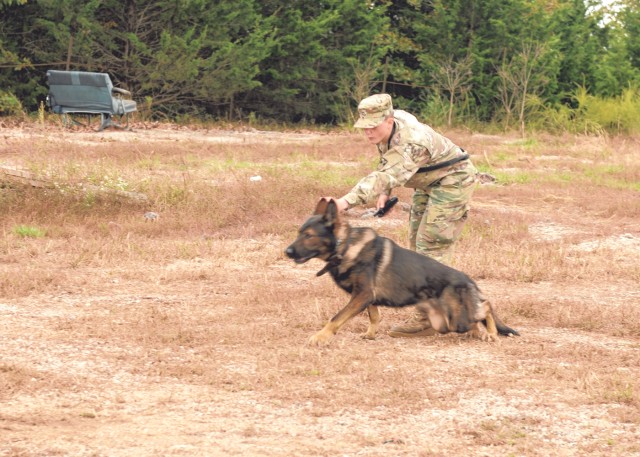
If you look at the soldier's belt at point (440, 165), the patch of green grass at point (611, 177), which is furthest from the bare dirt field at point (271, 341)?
the patch of green grass at point (611, 177)

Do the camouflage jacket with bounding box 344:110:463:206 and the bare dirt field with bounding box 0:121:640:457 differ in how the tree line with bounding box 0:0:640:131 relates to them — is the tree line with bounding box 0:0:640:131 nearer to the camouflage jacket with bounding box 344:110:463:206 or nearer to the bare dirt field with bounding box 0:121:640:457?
the bare dirt field with bounding box 0:121:640:457

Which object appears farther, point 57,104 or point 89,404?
point 57,104

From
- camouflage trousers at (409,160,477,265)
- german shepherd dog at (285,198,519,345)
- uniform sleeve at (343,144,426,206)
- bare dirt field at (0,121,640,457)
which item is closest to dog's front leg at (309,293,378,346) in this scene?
german shepherd dog at (285,198,519,345)

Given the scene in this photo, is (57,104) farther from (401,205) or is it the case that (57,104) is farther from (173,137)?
(401,205)

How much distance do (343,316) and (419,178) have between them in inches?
52.7

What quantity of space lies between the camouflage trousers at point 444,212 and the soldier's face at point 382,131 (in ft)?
2.50

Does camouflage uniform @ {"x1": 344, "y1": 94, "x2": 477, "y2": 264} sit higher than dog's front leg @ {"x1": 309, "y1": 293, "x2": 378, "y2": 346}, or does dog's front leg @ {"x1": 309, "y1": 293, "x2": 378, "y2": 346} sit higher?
camouflage uniform @ {"x1": 344, "y1": 94, "x2": 477, "y2": 264}

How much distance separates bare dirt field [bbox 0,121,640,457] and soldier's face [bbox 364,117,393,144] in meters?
1.47

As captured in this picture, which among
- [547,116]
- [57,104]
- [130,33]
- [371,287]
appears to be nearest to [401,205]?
[371,287]

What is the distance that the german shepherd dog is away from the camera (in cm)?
631

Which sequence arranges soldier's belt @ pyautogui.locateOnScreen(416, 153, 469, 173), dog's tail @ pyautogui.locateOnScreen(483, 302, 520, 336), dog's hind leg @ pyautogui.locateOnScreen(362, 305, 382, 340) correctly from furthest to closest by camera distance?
soldier's belt @ pyautogui.locateOnScreen(416, 153, 469, 173)
dog's tail @ pyautogui.locateOnScreen(483, 302, 520, 336)
dog's hind leg @ pyautogui.locateOnScreen(362, 305, 382, 340)

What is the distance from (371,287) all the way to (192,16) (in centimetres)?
1990

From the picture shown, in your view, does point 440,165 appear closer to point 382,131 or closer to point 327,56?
point 382,131

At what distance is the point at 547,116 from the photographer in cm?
2758
